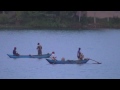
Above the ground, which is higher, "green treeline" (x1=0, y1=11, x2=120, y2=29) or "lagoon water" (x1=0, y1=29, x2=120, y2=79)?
"green treeline" (x1=0, y1=11, x2=120, y2=29)

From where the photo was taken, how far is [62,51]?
11703mm

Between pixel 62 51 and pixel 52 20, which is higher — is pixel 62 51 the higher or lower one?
the lower one

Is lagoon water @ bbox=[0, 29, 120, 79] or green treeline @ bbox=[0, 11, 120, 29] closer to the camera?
lagoon water @ bbox=[0, 29, 120, 79]

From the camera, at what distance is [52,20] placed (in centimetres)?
1180

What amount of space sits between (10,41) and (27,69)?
573 millimetres

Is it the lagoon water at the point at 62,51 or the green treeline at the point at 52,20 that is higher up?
the green treeline at the point at 52,20

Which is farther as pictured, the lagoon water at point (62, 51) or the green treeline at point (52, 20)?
the green treeline at point (52, 20)

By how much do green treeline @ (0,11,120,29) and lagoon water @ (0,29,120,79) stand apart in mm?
104

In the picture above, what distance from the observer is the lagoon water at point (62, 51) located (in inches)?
450

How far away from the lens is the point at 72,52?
11.7 meters

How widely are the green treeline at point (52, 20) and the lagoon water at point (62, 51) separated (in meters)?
0.10

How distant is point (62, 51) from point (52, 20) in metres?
0.58

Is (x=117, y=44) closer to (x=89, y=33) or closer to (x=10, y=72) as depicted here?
(x=89, y=33)

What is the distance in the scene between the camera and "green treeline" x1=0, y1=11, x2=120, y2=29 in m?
11.6
